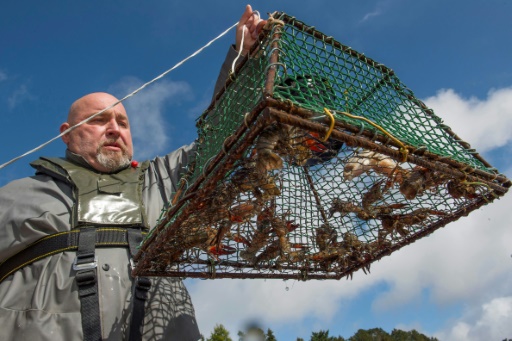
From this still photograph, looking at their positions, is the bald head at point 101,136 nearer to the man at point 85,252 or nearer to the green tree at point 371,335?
the man at point 85,252

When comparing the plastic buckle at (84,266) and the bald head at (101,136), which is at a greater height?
the bald head at (101,136)

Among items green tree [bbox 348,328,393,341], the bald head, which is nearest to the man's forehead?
the bald head

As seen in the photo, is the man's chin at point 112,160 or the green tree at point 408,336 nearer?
the man's chin at point 112,160

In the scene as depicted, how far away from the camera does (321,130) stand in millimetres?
1431

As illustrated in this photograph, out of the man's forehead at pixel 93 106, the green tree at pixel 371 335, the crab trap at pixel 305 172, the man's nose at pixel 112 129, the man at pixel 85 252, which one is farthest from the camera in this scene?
the green tree at pixel 371 335

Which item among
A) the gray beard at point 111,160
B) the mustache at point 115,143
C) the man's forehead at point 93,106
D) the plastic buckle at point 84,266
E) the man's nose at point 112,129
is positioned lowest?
the plastic buckle at point 84,266

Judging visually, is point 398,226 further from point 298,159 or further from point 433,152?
point 298,159

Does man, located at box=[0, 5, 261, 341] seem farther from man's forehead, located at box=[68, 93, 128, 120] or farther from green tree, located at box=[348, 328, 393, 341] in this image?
A: green tree, located at box=[348, 328, 393, 341]

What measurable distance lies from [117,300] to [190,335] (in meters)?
0.47

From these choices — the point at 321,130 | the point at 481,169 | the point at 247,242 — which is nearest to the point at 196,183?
the point at 321,130

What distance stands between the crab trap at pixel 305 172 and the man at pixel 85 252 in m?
0.28

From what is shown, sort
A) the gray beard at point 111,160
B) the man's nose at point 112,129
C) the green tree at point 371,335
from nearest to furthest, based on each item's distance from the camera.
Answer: the gray beard at point 111,160
the man's nose at point 112,129
the green tree at point 371,335

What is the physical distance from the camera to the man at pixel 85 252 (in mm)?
2270

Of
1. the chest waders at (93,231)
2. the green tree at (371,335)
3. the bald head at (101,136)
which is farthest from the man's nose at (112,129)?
the green tree at (371,335)
